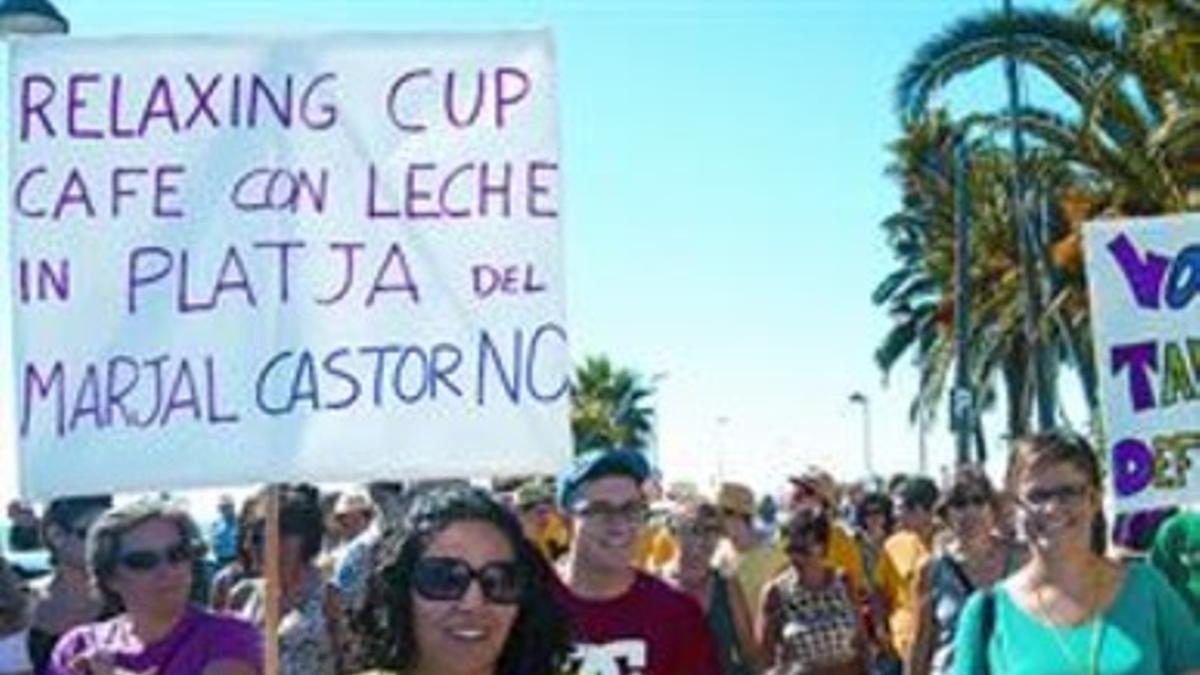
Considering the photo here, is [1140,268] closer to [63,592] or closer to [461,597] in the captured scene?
[63,592]

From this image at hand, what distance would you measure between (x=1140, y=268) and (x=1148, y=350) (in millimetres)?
243

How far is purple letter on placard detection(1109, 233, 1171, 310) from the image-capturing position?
6.02 meters

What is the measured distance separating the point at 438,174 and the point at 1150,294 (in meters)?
2.47

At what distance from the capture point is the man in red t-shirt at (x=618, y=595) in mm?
4531

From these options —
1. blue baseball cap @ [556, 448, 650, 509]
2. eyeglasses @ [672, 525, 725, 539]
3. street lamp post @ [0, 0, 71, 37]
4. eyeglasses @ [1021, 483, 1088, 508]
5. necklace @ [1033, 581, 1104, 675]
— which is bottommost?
necklace @ [1033, 581, 1104, 675]

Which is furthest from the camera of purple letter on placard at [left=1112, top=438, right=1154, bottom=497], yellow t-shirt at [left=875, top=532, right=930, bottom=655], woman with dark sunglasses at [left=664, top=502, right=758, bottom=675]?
yellow t-shirt at [left=875, top=532, right=930, bottom=655]

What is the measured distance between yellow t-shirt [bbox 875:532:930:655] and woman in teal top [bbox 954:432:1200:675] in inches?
135

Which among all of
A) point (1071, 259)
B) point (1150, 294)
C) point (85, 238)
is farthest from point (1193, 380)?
point (1071, 259)

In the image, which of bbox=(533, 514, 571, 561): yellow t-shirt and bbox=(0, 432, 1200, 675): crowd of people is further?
bbox=(533, 514, 571, 561): yellow t-shirt

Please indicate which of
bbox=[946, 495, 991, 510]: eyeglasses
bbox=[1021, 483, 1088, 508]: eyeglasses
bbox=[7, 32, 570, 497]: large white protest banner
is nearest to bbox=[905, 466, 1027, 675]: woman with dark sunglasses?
bbox=[946, 495, 991, 510]: eyeglasses

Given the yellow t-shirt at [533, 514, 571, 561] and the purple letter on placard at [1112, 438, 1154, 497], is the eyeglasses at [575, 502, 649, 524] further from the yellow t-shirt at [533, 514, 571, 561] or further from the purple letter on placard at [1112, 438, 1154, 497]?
the yellow t-shirt at [533, 514, 571, 561]


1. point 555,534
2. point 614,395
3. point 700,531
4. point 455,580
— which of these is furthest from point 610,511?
point 614,395

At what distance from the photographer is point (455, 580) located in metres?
3.04

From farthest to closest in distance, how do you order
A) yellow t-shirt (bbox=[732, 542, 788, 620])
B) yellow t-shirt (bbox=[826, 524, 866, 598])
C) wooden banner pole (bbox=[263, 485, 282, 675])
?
yellow t-shirt (bbox=[732, 542, 788, 620]) < yellow t-shirt (bbox=[826, 524, 866, 598]) < wooden banner pole (bbox=[263, 485, 282, 675])
